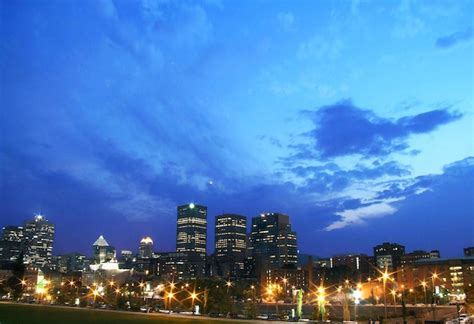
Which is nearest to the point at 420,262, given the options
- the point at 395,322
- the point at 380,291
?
the point at 380,291

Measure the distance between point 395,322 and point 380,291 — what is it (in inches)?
4359

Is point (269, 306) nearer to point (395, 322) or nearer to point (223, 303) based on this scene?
point (223, 303)

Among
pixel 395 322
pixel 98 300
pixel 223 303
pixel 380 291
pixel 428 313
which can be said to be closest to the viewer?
pixel 395 322

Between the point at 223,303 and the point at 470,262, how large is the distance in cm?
13848

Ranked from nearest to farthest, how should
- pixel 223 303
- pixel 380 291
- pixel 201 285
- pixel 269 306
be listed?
pixel 223 303
pixel 201 285
pixel 269 306
pixel 380 291

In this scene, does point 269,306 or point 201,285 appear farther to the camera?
point 269,306

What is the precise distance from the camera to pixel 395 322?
52.7 meters

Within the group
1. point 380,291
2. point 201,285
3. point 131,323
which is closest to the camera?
point 131,323

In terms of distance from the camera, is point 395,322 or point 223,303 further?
point 223,303

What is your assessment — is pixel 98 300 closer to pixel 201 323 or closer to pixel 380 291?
pixel 201 323

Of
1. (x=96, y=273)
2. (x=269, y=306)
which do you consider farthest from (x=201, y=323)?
(x=96, y=273)

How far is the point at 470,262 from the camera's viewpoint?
17512 centimetres

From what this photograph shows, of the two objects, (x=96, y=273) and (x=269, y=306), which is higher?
(x=96, y=273)

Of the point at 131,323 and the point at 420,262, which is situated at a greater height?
the point at 420,262
